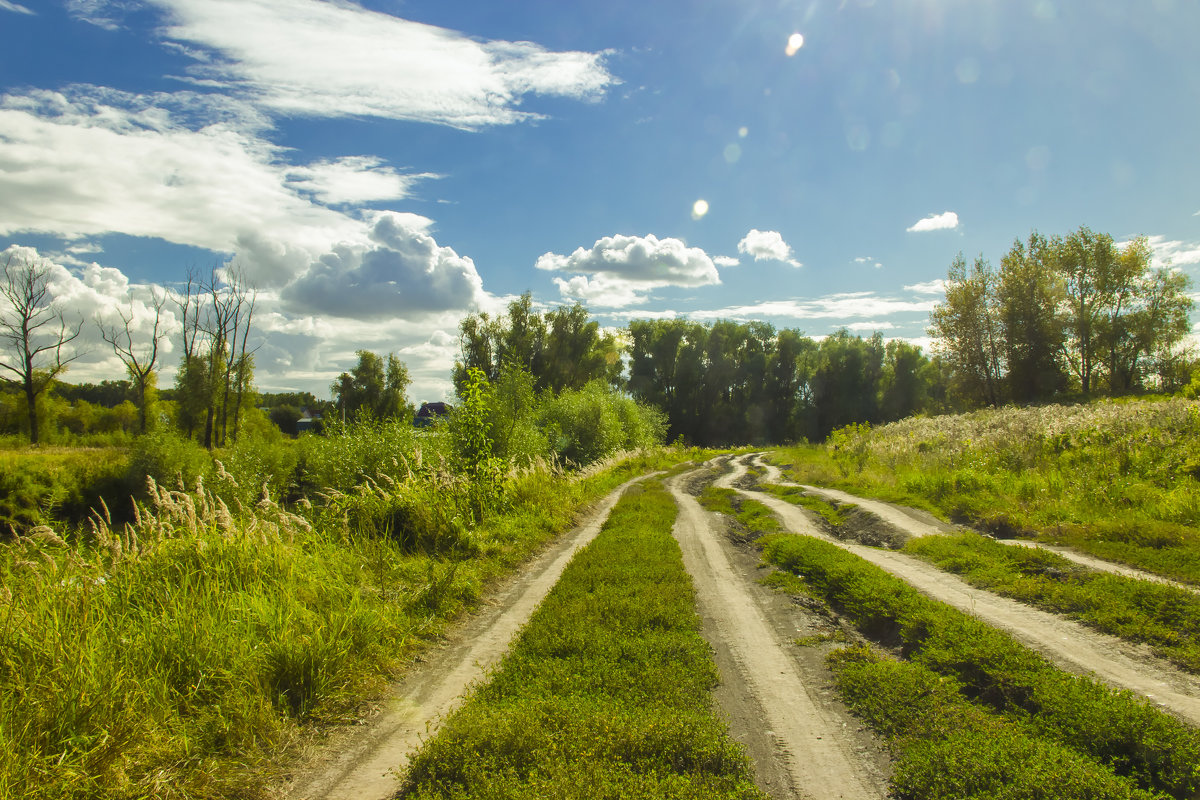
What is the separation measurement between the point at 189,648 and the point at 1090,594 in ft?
32.4

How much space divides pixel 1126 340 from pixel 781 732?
163 ft

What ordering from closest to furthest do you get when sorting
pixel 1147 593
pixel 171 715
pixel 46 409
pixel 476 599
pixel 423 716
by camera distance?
1. pixel 171 715
2. pixel 423 716
3. pixel 1147 593
4. pixel 476 599
5. pixel 46 409

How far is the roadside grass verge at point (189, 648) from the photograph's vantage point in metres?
3.66

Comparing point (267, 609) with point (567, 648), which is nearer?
point (267, 609)

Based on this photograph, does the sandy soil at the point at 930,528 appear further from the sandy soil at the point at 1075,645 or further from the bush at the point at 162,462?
the bush at the point at 162,462

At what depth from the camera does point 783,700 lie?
5121 mm

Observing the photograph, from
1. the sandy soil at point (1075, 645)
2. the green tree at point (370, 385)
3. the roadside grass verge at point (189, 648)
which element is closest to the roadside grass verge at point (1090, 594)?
the sandy soil at point (1075, 645)

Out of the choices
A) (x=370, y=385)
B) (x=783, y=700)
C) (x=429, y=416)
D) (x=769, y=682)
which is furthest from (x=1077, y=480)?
(x=370, y=385)

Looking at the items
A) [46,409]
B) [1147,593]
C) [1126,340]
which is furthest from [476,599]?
[46,409]

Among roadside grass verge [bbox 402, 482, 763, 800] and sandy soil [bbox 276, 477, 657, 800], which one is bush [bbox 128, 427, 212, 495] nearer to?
sandy soil [bbox 276, 477, 657, 800]

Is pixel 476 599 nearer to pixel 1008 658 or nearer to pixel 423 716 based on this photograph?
pixel 423 716

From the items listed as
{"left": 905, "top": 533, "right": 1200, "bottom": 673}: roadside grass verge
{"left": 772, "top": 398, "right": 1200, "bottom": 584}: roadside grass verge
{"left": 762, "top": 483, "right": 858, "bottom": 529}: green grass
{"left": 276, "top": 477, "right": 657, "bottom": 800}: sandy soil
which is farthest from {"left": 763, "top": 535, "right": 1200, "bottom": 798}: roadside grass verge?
{"left": 762, "top": 483, "right": 858, "bottom": 529}: green grass

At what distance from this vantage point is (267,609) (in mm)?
5566

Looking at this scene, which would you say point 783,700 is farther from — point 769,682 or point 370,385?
point 370,385
